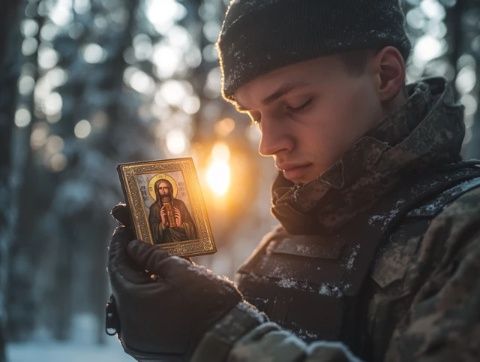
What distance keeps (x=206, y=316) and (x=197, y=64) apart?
13.0m

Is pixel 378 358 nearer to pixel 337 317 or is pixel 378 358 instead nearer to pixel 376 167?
pixel 337 317

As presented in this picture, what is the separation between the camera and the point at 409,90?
2133 millimetres

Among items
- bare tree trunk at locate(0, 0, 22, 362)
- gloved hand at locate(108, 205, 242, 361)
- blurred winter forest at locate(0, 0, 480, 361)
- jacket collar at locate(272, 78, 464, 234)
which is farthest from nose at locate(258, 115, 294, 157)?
blurred winter forest at locate(0, 0, 480, 361)

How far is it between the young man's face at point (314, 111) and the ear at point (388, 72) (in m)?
0.04

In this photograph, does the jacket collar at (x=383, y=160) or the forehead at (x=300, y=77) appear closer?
the jacket collar at (x=383, y=160)

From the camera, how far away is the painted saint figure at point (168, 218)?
1782 mm

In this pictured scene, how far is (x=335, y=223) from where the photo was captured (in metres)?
1.79

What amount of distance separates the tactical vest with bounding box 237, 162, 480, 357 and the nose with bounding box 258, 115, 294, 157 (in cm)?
37

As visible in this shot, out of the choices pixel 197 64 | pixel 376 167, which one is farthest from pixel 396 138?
pixel 197 64

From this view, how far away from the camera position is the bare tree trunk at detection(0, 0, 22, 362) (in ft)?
17.8

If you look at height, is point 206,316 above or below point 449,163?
below

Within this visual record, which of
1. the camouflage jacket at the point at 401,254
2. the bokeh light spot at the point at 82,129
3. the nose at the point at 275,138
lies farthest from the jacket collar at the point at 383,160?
the bokeh light spot at the point at 82,129

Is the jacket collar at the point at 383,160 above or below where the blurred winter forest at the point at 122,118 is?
below

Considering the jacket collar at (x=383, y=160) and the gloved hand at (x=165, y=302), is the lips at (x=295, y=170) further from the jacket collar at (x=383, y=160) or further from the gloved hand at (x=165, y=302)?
the gloved hand at (x=165, y=302)
